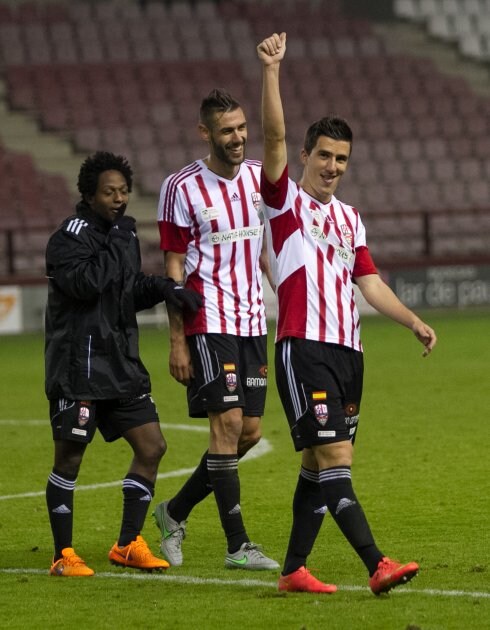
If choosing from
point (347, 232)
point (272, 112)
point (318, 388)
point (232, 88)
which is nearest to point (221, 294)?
point (347, 232)

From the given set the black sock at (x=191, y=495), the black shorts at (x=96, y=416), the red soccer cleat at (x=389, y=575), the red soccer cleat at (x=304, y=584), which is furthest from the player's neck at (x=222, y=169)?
the red soccer cleat at (x=389, y=575)

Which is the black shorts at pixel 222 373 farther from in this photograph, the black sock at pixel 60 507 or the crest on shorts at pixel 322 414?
the crest on shorts at pixel 322 414

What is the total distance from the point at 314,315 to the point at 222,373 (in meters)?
0.85

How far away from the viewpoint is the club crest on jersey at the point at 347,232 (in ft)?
20.1

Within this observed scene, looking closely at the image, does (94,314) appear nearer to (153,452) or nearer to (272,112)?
(153,452)

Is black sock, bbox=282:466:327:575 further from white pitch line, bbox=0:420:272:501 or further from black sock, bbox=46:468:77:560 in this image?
white pitch line, bbox=0:420:272:501

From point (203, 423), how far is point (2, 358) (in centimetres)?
714

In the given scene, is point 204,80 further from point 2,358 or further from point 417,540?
point 417,540

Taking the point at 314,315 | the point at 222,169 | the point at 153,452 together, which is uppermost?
the point at 222,169

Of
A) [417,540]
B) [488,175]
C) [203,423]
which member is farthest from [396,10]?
[417,540]

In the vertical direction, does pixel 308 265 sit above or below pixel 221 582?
above

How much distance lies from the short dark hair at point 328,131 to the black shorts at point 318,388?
86 cm

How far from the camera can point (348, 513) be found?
5770 millimetres

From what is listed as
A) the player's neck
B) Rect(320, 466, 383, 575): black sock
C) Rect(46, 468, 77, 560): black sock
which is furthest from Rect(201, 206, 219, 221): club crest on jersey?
Rect(320, 466, 383, 575): black sock
